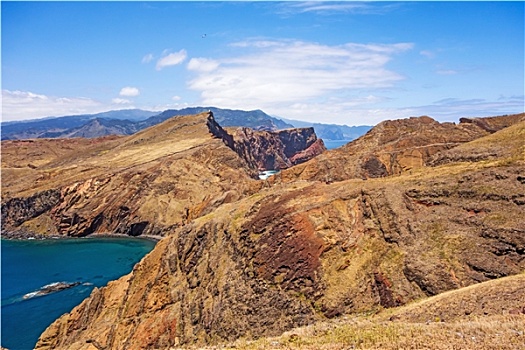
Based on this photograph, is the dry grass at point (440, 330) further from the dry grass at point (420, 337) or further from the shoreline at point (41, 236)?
the shoreline at point (41, 236)

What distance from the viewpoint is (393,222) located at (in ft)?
135

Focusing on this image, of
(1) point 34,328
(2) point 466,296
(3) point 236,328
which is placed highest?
(2) point 466,296

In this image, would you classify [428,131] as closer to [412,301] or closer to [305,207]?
[305,207]

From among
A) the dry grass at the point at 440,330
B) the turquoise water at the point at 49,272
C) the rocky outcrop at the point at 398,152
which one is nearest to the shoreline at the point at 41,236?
the turquoise water at the point at 49,272

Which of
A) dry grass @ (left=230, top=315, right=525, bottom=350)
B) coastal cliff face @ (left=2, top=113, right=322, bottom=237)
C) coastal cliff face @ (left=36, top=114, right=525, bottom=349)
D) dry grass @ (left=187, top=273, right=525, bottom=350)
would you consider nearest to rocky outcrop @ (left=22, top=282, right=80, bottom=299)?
coastal cliff face @ (left=36, top=114, right=525, bottom=349)

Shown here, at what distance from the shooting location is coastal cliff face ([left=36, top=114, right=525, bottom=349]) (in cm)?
3522

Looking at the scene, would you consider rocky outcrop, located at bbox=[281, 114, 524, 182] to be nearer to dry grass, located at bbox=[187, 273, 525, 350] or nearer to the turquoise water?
the turquoise water

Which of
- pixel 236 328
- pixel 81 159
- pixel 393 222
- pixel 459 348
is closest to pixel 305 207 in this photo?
pixel 393 222

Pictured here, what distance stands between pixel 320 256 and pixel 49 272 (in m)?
78.2

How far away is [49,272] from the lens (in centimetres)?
9394

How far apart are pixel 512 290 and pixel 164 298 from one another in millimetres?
35913

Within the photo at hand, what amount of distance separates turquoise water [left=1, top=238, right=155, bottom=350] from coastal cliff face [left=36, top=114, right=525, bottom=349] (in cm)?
1706

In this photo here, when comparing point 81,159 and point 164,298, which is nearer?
point 164,298

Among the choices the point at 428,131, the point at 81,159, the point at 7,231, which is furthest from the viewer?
the point at 81,159
